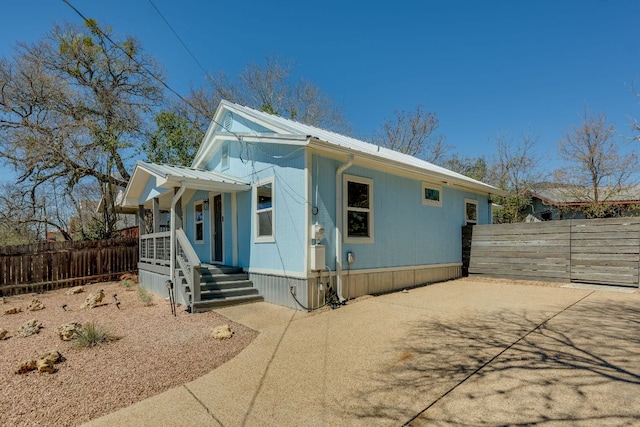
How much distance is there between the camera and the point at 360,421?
8.80 feet

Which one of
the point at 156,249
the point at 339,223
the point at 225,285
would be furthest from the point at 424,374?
the point at 156,249

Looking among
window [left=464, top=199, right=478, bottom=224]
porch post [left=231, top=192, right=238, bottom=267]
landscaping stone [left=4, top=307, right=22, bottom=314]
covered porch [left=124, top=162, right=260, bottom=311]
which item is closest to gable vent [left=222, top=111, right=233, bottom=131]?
covered porch [left=124, top=162, right=260, bottom=311]

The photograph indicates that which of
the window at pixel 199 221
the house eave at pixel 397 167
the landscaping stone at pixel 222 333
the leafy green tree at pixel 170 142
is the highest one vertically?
the leafy green tree at pixel 170 142

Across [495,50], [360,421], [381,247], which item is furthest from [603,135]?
[360,421]

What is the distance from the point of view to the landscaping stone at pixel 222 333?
16.3ft

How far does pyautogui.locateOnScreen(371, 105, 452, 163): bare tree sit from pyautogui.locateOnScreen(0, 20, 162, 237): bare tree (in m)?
15.1

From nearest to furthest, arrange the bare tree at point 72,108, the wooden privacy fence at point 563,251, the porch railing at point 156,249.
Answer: the wooden privacy fence at point 563,251 → the porch railing at point 156,249 → the bare tree at point 72,108

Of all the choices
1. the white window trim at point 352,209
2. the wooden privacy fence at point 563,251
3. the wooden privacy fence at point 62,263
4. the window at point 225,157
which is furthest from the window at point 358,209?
the wooden privacy fence at point 62,263

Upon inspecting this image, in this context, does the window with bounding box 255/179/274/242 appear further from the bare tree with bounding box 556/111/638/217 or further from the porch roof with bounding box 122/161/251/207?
the bare tree with bounding box 556/111/638/217

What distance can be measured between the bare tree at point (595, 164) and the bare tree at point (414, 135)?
7926 millimetres

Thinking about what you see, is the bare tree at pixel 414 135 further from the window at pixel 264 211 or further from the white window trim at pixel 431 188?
the window at pixel 264 211

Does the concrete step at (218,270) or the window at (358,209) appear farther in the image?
the concrete step at (218,270)

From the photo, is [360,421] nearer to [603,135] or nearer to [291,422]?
[291,422]

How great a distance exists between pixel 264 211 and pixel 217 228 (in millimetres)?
2884
